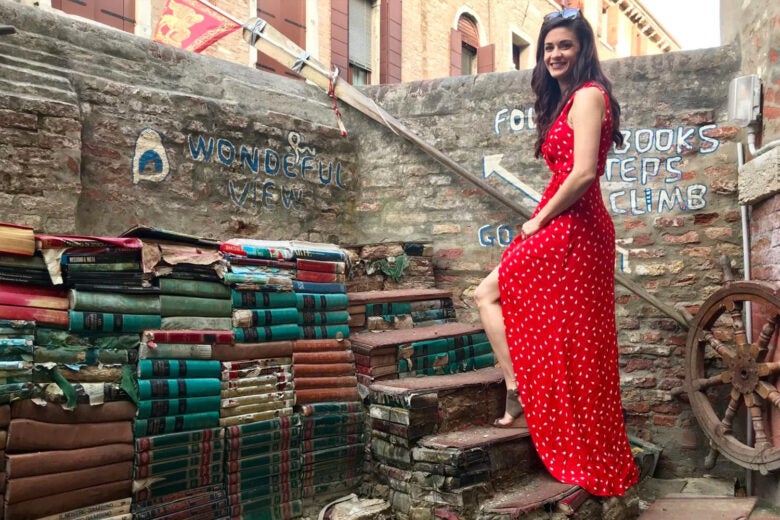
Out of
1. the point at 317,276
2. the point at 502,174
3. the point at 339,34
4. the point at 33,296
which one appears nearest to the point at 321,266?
the point at 317,276

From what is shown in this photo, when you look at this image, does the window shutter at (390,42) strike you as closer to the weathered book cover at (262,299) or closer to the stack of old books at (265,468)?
the weathered book cover at (262,299)

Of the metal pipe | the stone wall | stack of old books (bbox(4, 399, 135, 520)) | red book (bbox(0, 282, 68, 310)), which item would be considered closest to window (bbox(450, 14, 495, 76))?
the stone wall

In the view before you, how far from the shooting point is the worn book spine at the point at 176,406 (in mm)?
2557

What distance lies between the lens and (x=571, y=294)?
9.38ft

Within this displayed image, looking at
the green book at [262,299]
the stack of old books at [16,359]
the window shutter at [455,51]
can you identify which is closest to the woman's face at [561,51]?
the green book at [262,299]

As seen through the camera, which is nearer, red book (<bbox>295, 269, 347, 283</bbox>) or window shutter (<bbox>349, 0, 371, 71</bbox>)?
red book (<bbox>295, 269, 347, 283</bbox>)

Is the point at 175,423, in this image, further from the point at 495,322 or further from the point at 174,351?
the point at 495,322

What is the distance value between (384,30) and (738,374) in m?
10.3

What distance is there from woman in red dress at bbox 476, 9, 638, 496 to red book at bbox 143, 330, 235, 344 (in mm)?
1308

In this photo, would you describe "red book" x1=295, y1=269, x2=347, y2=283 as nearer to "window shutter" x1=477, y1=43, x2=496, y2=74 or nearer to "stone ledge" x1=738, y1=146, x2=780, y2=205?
"stone ledge" x1=738, y1=146, x2=780, y2=205

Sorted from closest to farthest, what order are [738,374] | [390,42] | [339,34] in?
[738,374] < [339,34] < [390,42]

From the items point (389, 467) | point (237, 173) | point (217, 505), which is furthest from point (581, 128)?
point (237, 173)

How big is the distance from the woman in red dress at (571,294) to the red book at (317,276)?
895 millimetres

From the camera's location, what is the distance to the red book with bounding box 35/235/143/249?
93.9 inches
